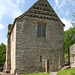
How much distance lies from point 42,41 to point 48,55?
197cm

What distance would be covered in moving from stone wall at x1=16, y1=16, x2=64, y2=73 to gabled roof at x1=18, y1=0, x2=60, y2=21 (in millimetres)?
538

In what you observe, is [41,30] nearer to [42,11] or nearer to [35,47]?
[35,47]

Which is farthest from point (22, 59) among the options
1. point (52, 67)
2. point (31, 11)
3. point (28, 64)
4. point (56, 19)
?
point (56, 19)

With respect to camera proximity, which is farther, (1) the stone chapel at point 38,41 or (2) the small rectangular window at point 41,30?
(2) the small rectangular window at point 41,30

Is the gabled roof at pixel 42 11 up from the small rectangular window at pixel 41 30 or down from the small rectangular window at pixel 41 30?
up

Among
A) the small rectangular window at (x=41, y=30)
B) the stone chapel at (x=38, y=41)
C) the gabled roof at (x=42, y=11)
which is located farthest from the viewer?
the small rectangular window at (x=41, y=30)

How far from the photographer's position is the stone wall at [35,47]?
47.9ft

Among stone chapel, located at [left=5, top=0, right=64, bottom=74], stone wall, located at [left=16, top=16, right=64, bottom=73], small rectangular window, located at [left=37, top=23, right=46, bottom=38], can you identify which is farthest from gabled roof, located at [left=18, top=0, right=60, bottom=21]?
small rectangular window, located at [left=37, top=23, right=46, bottom=38]

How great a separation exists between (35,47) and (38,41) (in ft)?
2.94

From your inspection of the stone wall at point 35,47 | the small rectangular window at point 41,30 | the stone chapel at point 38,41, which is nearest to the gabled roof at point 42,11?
the stone chapel at point 38,41

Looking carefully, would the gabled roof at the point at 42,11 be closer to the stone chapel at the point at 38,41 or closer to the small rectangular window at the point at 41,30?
the stone chapel at the point at 38,41

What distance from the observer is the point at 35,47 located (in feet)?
50.4

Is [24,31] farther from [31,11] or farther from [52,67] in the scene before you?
[52,67]

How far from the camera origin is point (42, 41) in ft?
52.2
